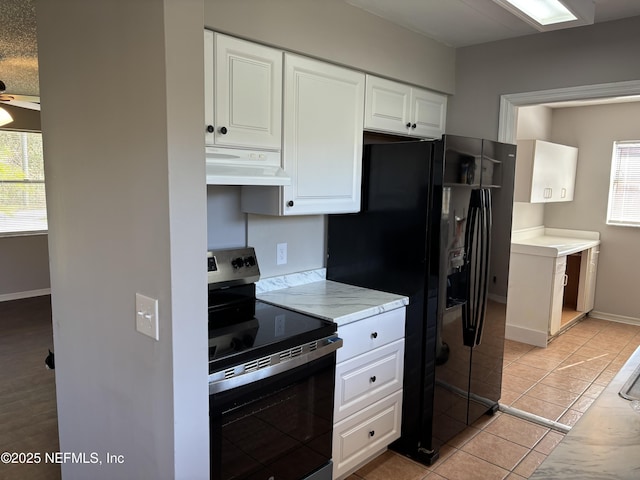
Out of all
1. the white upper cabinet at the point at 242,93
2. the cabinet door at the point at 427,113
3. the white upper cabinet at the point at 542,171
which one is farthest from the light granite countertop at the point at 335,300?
the white upper cabinet at the point at 542,171

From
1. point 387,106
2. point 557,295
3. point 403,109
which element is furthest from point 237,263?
point 557,295

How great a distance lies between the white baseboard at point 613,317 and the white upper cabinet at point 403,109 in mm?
3584

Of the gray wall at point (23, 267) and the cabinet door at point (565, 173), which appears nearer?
the cabinet door at point (565, 173)

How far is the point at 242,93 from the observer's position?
6.79ft

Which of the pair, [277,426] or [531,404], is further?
[531,404]

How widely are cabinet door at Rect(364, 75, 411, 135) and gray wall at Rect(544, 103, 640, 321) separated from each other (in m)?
3.55

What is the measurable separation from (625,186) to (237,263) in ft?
16.0

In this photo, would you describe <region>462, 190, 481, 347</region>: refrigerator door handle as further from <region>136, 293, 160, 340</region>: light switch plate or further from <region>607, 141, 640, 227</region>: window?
<region>607, 141, 640, 227</region>: window

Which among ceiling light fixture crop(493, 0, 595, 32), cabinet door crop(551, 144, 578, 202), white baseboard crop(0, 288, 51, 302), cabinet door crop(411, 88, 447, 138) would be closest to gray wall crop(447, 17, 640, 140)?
cabinet door crop(411, 88, 447, 138)

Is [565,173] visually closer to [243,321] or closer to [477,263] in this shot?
[477,263]

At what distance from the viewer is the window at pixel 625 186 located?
17.5 feet

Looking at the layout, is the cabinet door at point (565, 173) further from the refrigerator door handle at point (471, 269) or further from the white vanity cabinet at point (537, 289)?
the refrigerator door handle at point (471, 269)

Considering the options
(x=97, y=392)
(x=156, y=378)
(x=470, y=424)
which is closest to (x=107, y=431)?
(x=97, y=392)

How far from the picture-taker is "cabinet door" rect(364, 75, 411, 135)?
2.69 metres
